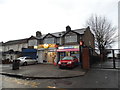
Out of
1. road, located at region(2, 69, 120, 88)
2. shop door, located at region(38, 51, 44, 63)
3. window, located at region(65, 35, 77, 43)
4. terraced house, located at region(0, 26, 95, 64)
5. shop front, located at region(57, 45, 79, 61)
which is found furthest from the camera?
shop door, located at region(38, 51, 44, 63)

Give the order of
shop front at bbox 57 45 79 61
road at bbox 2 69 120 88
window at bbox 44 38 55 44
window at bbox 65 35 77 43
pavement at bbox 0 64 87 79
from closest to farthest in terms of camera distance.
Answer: road at bbox 2 69 120 88, pavement at bbox 0 64 87 79, shop front at bbox 57 45 79 61, window at bbox 65 35 77 43, window at bbox 44 38 55 44

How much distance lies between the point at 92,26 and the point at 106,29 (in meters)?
4.28

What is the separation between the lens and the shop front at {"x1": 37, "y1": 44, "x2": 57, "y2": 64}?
65.7 feet

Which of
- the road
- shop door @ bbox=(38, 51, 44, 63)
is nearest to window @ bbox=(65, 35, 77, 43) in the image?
shop door @ bbox=(38, 51, 44, 63)

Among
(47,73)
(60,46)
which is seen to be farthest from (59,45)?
(47,73)

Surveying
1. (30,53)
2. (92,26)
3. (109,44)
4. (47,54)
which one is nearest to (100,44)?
(109,44)

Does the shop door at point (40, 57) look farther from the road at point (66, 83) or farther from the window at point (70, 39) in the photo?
the road at point (66, 83)

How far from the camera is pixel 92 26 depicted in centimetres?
2944

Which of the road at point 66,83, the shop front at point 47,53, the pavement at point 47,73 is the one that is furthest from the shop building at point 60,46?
the road at point 66,83

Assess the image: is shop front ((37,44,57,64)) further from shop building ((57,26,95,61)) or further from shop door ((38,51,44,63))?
shop building ((57,26,95,61))

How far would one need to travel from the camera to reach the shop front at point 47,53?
20.0 metres

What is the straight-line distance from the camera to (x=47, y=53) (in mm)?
20922

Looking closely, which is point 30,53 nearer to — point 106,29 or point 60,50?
point 60,50

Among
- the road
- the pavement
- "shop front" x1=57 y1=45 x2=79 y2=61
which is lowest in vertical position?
the pavement
